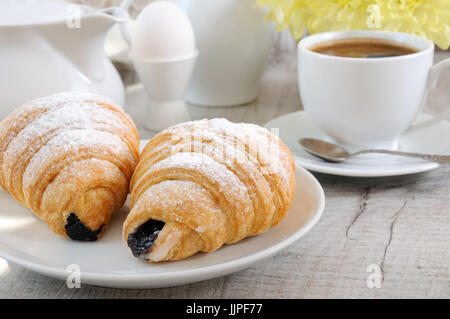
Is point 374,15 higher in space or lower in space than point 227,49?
higher

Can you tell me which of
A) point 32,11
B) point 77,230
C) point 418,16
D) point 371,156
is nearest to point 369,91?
point 371,156

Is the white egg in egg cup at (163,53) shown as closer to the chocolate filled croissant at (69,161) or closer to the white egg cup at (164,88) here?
the white egg cup at (164,88)

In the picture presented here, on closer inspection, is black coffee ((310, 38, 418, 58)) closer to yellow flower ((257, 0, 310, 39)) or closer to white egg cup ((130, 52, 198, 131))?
yellow flower ((257, 0, 310, 39))

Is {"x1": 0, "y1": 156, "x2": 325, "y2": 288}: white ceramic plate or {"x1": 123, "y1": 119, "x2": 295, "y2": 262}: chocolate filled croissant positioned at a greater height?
{"x1": 123, "y1": 119, "x2": 295, "y2": 262}: chocolate filled croissant

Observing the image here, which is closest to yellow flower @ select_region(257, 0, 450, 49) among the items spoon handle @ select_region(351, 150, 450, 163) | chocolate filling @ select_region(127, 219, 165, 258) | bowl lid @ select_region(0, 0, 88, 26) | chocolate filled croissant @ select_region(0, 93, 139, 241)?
spoon handle @ select_region(351, 150, 450, 163)

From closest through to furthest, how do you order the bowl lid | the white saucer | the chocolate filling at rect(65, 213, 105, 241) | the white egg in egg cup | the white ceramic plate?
the white ceramic plate
the chocolate filling at rect(65, 213, 105, 241)
the white saucer
the bowl lid
the white egg in egg cup

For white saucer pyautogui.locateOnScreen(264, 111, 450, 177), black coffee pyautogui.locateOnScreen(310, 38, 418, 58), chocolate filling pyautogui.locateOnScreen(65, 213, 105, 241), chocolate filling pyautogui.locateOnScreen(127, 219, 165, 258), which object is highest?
black coffee pyautogui.locateOnScreen(310, 38, 418, 58)

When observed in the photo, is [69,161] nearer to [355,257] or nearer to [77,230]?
[77,230]
